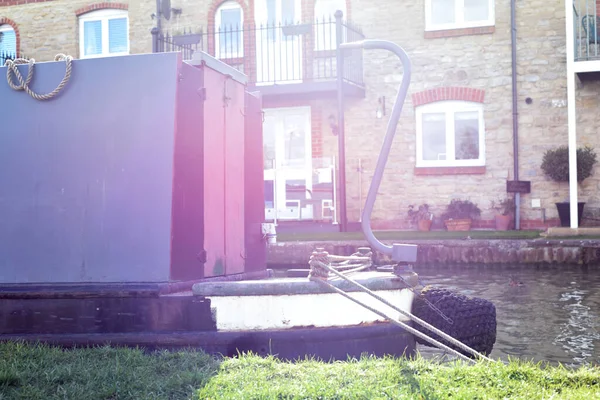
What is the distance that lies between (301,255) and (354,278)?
6906mm

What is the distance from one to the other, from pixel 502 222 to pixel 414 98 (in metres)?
2.94

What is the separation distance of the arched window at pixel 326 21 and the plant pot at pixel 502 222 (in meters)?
4.55

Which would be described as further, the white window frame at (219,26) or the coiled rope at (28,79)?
the white window frame at (219,26)

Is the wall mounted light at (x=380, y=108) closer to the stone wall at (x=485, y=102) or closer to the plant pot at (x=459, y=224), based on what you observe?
the stone wall at (x=485, y=102)

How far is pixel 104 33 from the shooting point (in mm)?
16875

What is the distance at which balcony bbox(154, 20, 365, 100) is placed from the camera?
14.6 metres

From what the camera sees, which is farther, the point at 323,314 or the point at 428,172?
the point at 428,172

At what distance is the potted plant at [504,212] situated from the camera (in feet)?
44.8

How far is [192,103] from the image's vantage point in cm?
428

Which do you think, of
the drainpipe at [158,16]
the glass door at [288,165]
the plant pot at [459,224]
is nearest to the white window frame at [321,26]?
the glass door at [288,165]

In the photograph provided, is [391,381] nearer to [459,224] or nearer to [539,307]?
[539,307]

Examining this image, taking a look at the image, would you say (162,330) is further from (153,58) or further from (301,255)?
(301,255)

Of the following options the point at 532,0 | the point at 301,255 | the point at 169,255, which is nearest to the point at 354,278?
the point at 169,255

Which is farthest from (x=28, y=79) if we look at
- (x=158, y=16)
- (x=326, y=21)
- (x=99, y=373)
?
(x=158, y=16)
